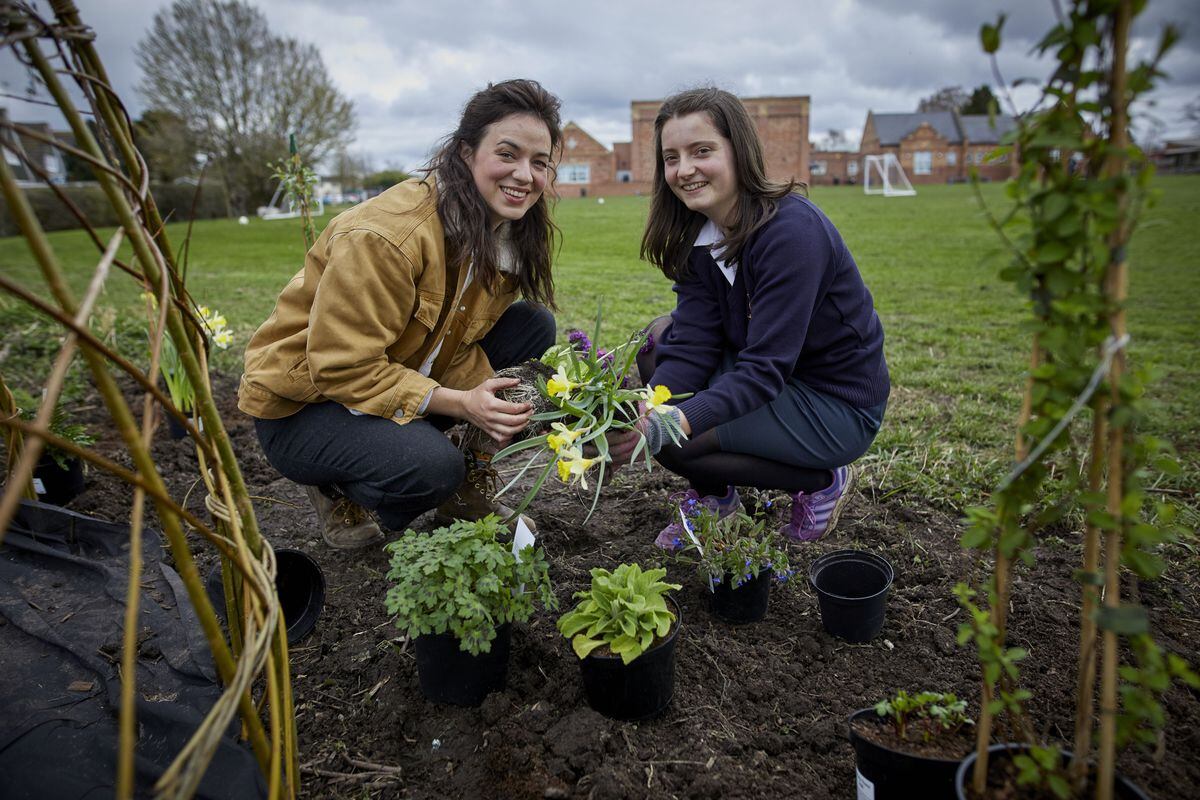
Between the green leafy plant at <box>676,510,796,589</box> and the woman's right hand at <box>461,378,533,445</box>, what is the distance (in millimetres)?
616

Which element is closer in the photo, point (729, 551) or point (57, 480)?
point (729, 551)

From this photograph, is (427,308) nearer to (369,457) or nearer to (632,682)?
(369,457)

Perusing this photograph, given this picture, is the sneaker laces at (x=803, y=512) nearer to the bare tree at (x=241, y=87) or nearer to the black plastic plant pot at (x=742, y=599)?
the black plastic plant pot at (x=742, y=599)

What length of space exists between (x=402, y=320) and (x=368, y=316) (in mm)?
141

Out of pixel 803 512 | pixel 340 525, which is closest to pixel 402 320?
pixel 340 525

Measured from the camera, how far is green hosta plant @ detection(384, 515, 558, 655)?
66.4 inches

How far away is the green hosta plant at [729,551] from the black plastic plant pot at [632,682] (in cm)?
31

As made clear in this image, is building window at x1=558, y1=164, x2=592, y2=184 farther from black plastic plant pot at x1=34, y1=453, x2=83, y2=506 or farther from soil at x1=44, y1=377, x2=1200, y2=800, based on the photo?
soil at x1=44, y1=377, x2=1200, y2=800

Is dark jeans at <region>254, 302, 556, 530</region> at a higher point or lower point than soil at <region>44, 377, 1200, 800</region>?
higher

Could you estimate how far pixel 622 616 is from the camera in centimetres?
176

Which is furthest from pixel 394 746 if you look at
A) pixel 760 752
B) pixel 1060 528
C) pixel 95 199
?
pixel 95 199

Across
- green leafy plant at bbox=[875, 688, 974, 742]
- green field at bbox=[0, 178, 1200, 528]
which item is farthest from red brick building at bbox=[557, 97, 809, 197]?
green leafy plant at bbox=[875, 688, 974, 742]

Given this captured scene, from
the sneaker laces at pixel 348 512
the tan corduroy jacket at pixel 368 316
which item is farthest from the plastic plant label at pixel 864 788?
the sneaker laces at pixel 348 512

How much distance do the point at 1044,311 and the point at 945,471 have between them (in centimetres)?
222
